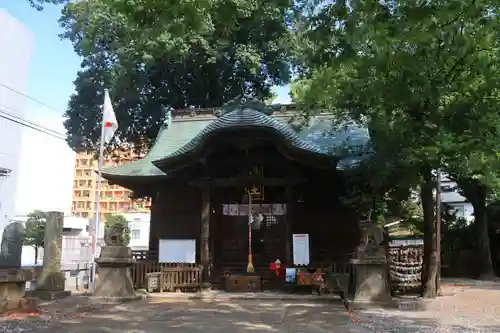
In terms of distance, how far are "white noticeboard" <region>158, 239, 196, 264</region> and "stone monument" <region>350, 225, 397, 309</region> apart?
5574 mm

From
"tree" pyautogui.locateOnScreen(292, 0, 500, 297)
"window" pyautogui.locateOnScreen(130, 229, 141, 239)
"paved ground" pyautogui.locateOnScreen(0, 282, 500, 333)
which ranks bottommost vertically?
"paved ground" pyautogui.locateOnScreen(0, 282, 500, 333)

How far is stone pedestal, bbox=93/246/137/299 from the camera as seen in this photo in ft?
41.8

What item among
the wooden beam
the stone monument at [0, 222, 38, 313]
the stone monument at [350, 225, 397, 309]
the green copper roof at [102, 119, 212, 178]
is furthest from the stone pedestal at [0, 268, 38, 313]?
the stone monument at [350, 225, 397, 309]

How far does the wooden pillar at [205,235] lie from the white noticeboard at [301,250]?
278 centimetres

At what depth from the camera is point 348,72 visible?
38.7ft

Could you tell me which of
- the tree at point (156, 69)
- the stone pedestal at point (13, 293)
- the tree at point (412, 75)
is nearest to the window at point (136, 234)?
the tree at point (156, 69)

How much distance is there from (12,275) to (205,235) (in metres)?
6.40

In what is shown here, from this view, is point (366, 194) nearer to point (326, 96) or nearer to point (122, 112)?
point (326, 96)

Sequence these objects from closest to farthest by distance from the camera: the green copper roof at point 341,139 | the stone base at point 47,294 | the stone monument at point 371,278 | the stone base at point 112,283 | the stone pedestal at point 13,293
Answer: the stone pedestal at point 13,293 → the stone monument at point 371,278 → the stone base at point 47,294 → the stone base at point 112,283 → the green copper roof at point 341,139

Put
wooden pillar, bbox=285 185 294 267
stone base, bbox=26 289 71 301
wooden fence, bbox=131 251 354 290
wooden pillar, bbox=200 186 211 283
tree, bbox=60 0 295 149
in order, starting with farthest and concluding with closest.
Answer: tree, bbox=60 0 295 149, wooden pillar, bbox=200 186 211 283, wooden pillar, bbox=285 185 294 267, wooden fence, bbox=131 251 354 290, stone base, bbox=26 289 71 301

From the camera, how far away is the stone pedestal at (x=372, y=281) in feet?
37.6

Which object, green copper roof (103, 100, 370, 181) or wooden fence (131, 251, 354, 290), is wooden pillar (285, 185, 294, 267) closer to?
wooden fence (131, 251, 354, 290)

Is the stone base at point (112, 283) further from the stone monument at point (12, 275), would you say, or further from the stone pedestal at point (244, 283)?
the stone pedestal at point (244, 283)

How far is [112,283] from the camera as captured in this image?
41.9 feet
